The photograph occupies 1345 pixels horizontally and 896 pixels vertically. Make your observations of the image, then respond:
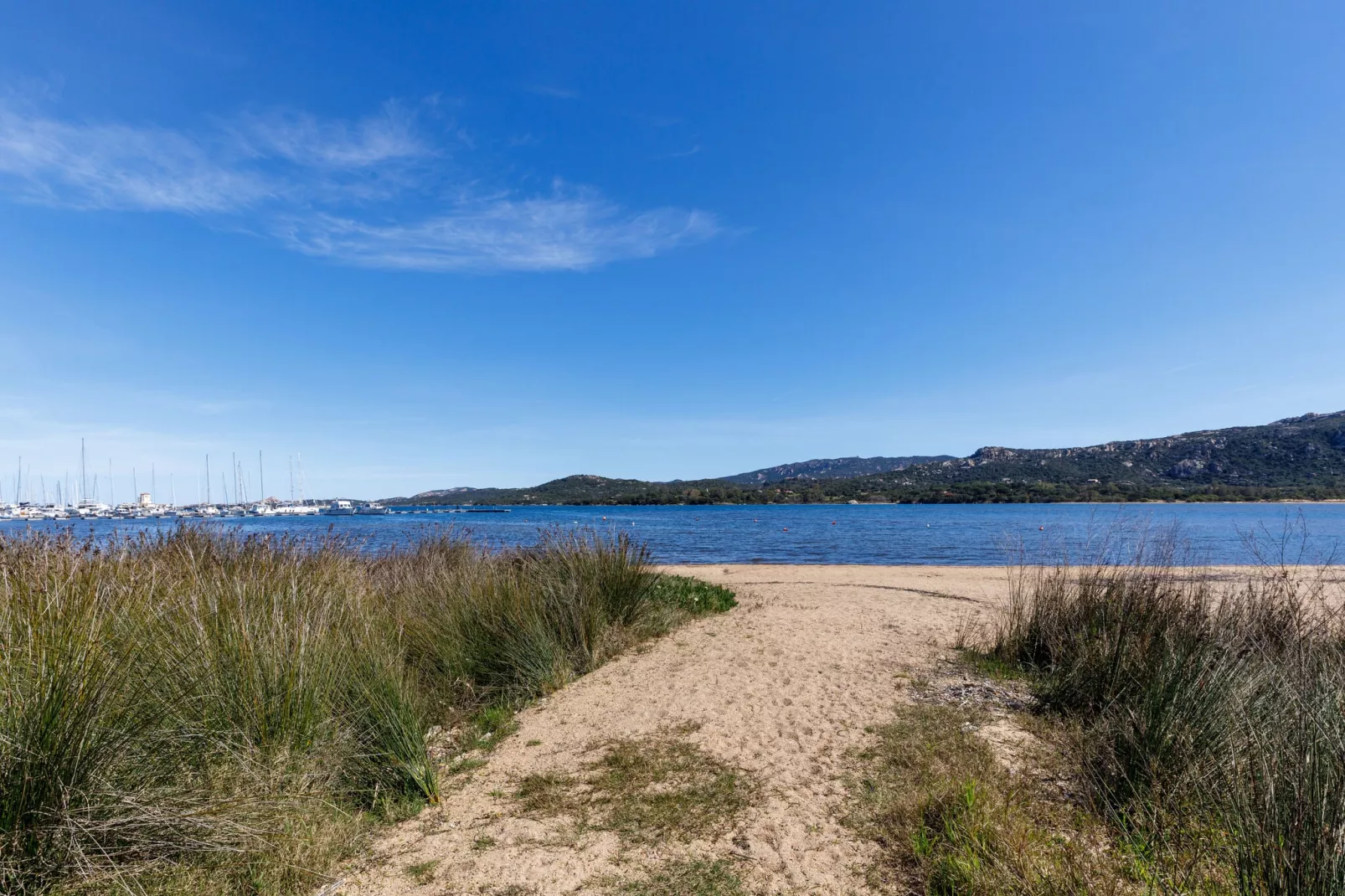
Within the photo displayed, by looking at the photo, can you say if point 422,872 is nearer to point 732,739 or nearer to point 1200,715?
point 732,739

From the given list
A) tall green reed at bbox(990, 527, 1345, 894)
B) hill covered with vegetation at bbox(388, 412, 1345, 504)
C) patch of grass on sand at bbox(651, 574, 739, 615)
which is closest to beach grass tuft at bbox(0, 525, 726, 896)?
patch of grass on sand at bbox(651, 574, 739, 615)

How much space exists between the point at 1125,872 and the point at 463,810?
367cm

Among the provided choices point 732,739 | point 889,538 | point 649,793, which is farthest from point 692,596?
point 889,538

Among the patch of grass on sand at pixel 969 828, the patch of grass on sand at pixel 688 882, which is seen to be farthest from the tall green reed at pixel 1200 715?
the patch of grass on sand at pixel 688 882

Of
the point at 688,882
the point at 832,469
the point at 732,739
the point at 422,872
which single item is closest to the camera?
the point at 688,882

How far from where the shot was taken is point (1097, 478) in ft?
294

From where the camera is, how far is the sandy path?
331cm

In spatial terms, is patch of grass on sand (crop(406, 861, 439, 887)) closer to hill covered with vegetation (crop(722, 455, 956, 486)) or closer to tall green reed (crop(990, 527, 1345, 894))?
tall green reed (crop(990, 527, 1345, 894))

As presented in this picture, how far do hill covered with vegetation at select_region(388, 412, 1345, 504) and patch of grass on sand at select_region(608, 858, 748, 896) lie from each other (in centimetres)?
8404

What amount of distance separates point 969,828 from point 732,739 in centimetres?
218

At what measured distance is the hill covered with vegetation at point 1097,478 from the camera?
74.2m

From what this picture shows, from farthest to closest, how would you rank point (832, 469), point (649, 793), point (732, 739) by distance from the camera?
1. point (832, 469)
2. point (732, 739)
3. point (649, 793)

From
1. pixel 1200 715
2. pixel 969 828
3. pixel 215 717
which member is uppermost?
pixel 215 717

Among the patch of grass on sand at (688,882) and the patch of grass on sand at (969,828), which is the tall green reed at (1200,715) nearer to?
the patch of grass on sand at (969,828)
